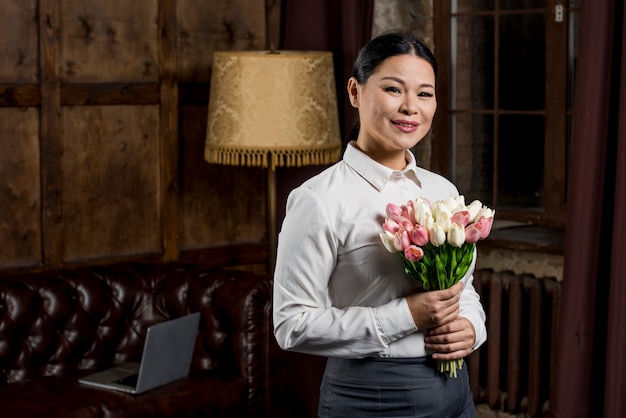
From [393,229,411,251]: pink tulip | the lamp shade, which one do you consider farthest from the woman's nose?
the lamp shade

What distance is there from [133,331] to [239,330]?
17.8 inches

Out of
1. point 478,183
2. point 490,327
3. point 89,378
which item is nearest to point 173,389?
point 89,378

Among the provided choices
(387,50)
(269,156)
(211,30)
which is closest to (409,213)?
(387,50)

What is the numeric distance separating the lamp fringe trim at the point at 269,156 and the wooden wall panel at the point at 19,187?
0.73m

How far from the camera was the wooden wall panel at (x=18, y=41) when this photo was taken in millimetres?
3998

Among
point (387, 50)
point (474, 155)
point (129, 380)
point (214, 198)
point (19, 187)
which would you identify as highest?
point (387, 50)

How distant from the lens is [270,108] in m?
4.09

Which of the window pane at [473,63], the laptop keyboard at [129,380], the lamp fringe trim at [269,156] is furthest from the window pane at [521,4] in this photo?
the laptop keyboard at [129,380]

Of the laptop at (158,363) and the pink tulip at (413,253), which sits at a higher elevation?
the pink tulip at (413,253)

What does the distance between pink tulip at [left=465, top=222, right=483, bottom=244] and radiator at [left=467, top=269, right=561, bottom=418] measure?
90.9 inches

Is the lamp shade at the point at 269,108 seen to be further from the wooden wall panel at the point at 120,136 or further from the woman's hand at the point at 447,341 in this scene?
the woman's hand at the point at 447,341

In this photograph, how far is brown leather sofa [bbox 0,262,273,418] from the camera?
3.69 metres

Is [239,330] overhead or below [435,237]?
below

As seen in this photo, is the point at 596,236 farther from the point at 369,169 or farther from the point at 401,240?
the point at 401,240
